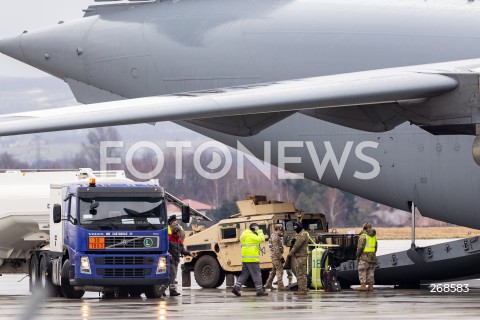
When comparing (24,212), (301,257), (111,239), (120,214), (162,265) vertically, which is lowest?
(162,265)

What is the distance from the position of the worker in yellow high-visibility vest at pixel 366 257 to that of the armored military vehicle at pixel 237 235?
198 cm

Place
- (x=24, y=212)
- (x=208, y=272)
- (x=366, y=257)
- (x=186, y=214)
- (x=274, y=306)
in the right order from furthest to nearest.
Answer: (x=208, y=272) < (x=24, y=212) < (x=366, y=257) < (x=186, y=214) < (x=274, y=306)

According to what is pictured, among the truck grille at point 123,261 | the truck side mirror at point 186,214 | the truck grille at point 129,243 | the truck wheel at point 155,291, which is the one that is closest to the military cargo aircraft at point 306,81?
the truck side mirror at point 186,214

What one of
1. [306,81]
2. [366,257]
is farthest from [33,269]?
[306,81]

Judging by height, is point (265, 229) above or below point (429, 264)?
above

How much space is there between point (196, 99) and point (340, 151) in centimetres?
686

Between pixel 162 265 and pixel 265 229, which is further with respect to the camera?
pixel 265 229

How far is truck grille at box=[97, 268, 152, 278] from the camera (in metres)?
19.0

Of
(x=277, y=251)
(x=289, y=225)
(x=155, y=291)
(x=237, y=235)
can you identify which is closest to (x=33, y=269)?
(x=155, y=291)

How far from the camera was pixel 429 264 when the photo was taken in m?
21.1

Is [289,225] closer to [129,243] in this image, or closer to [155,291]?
[155,291]

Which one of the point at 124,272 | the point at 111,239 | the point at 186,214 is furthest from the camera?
the point at 186,214

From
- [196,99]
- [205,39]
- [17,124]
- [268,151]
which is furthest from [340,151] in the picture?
[17,124]

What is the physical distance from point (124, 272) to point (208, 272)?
5.55m
